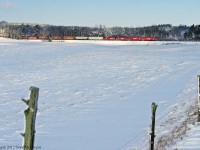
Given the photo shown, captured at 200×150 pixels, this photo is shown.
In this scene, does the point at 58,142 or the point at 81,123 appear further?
the point at 81,123

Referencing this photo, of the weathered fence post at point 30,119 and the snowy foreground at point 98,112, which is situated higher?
the weathered fence post at point 30,119

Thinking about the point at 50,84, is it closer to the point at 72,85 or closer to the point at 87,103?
the point at 72,85

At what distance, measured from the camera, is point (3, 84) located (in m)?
28.8

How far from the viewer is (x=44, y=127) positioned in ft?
48.4

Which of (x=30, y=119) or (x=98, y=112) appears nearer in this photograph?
(x=30, y=119)

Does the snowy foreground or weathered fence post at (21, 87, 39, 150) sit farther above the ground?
weathered fence post at (21, 87, 39, 150)

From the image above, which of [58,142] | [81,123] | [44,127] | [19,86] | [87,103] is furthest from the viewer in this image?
[19,86]

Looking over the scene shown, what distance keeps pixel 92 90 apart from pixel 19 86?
16.8 feet

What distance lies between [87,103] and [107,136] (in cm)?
714

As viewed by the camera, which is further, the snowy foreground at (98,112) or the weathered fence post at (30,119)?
the snowy foreground at (98,112)

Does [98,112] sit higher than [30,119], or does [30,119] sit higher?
[30,119]

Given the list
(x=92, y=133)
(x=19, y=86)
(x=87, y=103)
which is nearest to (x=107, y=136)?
(x=92, y=133)

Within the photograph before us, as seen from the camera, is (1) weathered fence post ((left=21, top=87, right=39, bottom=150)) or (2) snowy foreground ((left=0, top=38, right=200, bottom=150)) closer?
(1) weathered fence post ((left=21, top=87, right=39, bottom=150))

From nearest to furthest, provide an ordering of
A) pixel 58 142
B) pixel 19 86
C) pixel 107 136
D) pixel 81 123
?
pixel 58 142 → pixel 107 136 → pixel 81 123 → pixel 19 86
